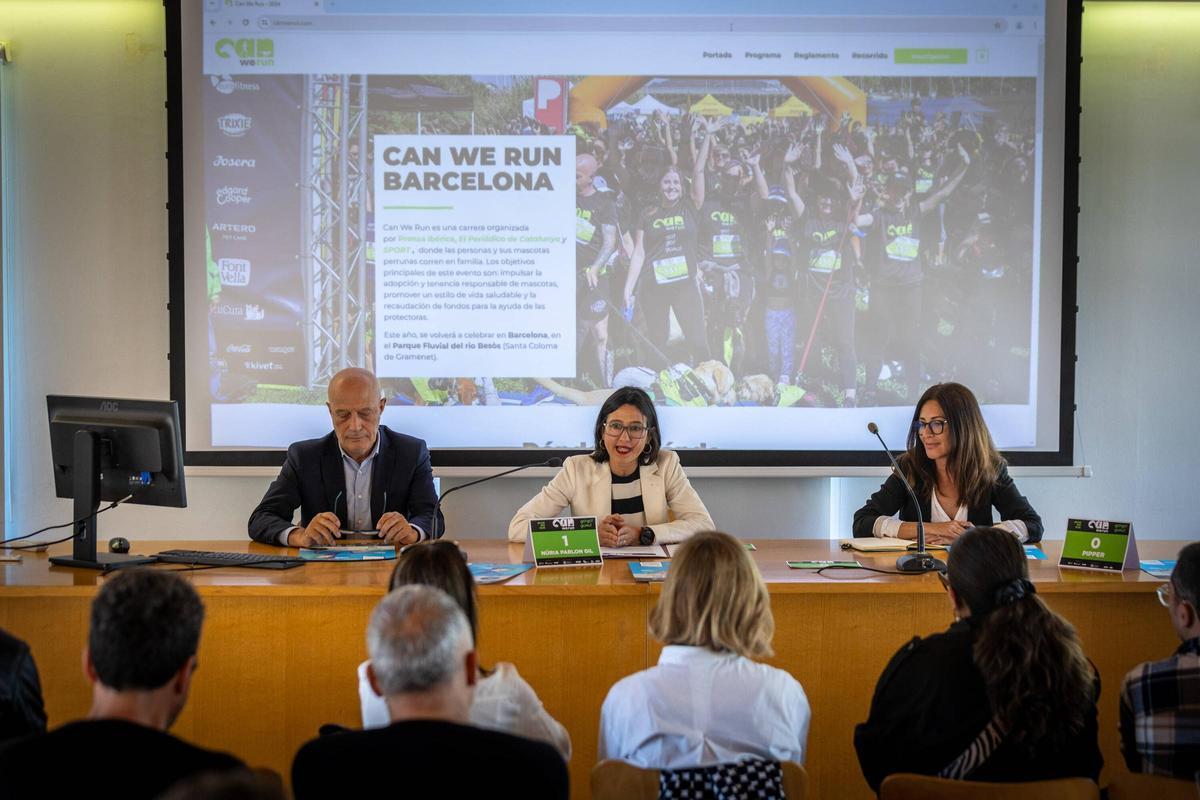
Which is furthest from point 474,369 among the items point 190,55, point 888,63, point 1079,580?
point 1079,580

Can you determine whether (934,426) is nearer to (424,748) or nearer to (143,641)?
(424,748)

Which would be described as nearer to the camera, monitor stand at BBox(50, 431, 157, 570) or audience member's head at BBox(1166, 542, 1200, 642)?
audience member's head at BBox(1166, 542, 1200, 642)

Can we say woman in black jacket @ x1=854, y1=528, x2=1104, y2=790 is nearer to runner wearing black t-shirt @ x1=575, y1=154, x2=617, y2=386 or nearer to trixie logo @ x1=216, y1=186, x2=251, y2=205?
runner wearing black t-shirt @ x1=575, y1=154, x2=617, y2=386

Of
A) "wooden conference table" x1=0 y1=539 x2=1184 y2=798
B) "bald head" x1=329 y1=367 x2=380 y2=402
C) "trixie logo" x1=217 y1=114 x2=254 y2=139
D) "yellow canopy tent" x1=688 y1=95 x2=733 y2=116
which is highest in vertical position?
"yellow canopy tent" x1=688 y1=95 x2=733 y2=116

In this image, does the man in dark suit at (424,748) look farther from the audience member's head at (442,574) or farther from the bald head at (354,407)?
the bald head at (354,407)

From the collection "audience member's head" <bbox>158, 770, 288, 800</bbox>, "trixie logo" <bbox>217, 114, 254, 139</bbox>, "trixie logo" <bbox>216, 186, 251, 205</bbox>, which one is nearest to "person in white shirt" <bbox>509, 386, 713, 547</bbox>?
"trixie logo" <bbox>216, 186, 251, 205</bbox>

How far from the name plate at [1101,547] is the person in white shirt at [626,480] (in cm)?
116

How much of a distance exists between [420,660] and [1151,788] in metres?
1.25

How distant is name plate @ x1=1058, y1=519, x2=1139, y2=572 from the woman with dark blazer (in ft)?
1.80

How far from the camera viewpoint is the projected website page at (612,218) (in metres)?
4.26

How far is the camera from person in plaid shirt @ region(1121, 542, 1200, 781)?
6.37 feet

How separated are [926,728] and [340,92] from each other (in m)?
3.42

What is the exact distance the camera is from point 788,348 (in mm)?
4355

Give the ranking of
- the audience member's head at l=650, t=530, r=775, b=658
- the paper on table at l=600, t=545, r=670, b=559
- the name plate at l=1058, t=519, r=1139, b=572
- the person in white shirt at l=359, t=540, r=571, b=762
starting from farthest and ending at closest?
the paper on table at l=600, t=545, r=670, b=559 → the name plate at l=1058, t=519, r=1139, b=572 → the audience member's head at l=650, t=530, r=775, b=658 → the person in white shirt at l=359, t=540, r=571, b=762
